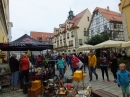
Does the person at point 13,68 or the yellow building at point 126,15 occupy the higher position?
the yellow building at point 126,15

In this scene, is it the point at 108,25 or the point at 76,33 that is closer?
the point at 108,25

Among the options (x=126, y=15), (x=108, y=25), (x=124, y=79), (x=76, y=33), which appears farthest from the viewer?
(x=76, y=33)

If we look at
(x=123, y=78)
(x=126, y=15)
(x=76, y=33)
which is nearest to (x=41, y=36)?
(x=76, y=33)

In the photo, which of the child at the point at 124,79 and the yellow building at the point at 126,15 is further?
the yellow building at the point at 126,15

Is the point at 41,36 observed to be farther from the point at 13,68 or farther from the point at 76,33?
the point at 13,68

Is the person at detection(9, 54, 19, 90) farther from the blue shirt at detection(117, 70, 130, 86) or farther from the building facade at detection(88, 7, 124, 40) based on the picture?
the building facade at detection(88, 7, 124, 40)

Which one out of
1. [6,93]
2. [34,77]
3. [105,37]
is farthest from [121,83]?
[105,37]

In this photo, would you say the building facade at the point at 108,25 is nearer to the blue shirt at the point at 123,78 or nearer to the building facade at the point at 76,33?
the building facade at the point at 76,33

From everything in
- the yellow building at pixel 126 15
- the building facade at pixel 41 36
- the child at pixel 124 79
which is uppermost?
the building facade at pixel 41 36

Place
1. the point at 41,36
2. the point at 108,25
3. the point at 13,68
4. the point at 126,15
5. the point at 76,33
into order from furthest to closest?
the point at 41,36 → the point at 76,33 → the point at 108,25 → the point at 126,15 → the point at 13,68

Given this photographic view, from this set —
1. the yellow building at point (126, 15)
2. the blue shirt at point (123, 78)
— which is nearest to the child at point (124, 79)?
the blue shirt at point (123, 78)

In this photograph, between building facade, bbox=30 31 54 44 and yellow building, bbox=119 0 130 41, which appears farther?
building facade, bbox=30 31 54 44

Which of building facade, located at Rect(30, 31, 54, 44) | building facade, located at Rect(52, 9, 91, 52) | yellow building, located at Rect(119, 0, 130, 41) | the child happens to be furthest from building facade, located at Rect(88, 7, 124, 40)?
building facade, located at Rect(30, 31, 54, 44)

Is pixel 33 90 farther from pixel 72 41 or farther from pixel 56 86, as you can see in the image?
pixel 72 41
